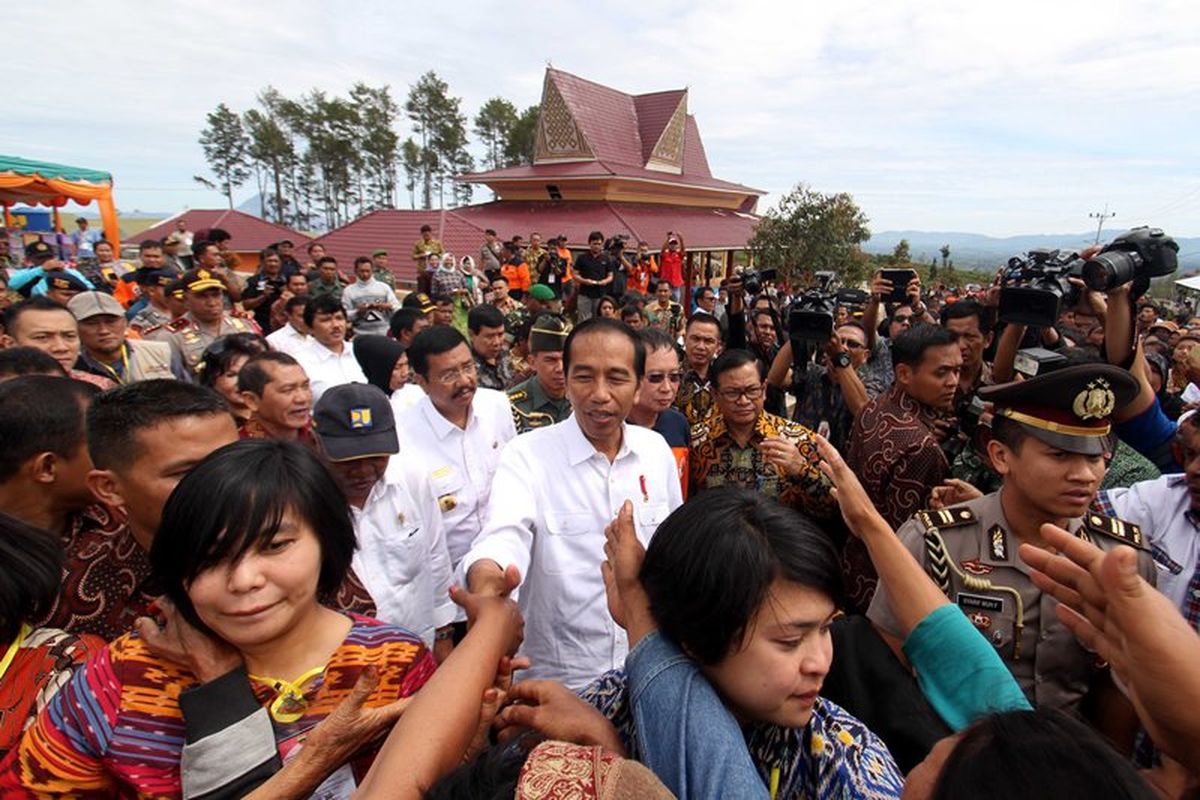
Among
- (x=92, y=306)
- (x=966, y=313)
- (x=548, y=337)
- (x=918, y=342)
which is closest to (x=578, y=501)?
(x=548, y=337)

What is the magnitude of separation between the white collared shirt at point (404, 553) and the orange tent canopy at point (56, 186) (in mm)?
19135

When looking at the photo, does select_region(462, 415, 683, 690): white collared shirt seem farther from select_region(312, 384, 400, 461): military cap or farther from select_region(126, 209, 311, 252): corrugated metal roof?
select_region(126, 209, 311, 252): corrugated metal roof

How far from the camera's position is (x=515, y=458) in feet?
7.12

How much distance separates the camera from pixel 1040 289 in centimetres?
298

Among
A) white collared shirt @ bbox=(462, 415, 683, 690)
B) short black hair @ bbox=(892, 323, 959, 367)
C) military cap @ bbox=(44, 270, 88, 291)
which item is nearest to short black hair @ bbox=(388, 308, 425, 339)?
military cap @ bbox=(44, 270, 88, 291)

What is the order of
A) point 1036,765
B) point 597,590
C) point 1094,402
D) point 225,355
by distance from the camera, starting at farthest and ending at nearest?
point 225,355
point 597,590
point 1094,402
point 1036,765

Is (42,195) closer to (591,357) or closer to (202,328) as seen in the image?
(202,328)

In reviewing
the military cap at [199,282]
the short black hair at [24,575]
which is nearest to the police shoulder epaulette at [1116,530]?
the short black hair at [24,575]

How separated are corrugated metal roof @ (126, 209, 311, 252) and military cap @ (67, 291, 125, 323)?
23441mm

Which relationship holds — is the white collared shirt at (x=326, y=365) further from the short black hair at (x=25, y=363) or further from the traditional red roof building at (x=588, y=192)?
the traditional red roof building at (x=588, y=192)

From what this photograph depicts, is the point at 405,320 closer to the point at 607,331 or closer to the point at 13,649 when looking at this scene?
the point at 607,331

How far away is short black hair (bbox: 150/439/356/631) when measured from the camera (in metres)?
1.18

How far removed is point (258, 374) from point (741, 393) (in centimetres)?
227

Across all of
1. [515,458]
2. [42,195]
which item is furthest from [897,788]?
[42,195]
